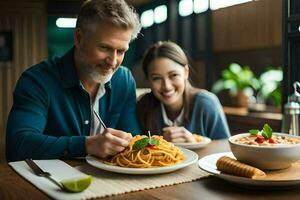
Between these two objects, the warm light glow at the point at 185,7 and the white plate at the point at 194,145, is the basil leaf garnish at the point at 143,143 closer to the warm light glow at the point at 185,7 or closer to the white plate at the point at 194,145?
the white plate at the point at 194,145

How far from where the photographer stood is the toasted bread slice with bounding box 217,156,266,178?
2.93 feet

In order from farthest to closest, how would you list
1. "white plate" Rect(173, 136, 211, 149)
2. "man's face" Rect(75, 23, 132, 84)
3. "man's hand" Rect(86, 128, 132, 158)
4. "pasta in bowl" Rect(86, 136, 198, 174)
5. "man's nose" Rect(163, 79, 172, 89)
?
"man's nose" Rect(163, 79, 172, 89) < "man's face" Rect(75, 23, 132, 84) < "white plate" Rect(173, 136, 211, 149) < "man's hand" Rect(86, 128, 132, 158) < "pasta in bowl" Rect(86, 136, 198, 174)

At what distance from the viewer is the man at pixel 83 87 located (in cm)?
149

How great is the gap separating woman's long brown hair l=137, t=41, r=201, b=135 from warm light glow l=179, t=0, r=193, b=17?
3698mm

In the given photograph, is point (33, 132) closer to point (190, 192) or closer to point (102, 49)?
point (102, 49)

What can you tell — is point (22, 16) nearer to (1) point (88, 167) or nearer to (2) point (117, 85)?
(2) point (117, 85)

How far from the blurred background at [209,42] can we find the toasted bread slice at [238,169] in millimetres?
3214

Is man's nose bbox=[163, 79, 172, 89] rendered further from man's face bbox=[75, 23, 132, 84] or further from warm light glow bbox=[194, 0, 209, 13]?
warm light glow bbox=[194, 0, 209, 13]

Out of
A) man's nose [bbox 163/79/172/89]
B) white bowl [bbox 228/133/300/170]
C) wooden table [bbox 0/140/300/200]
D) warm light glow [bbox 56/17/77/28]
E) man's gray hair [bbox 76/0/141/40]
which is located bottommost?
wooden table [bbox 0/140/300/200]

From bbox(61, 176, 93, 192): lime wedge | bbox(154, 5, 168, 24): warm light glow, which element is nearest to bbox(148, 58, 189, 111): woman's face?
bbox(61, 176, 93, 192): lime wedge

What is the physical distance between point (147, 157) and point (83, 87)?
0.72 m

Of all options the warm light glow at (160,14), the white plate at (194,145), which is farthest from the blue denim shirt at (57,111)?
the warm light glow at (160,14)

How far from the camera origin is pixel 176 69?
2.08m

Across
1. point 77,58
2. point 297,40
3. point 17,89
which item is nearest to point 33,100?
point 17,89
